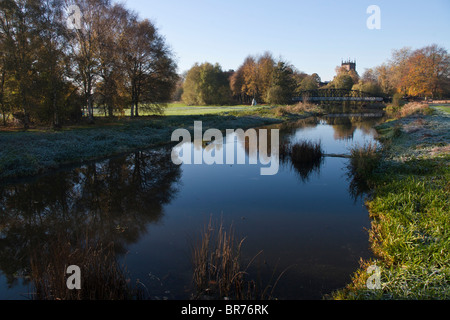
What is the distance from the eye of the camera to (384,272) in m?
4.62

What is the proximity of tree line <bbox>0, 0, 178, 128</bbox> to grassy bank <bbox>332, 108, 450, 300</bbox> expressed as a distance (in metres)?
21.2

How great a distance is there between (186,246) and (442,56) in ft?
233

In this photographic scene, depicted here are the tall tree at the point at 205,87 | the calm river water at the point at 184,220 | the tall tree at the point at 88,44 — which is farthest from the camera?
the tall tree at the point at 205,87

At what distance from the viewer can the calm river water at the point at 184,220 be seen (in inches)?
204

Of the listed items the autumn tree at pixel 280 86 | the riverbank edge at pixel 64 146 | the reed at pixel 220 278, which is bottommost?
the reed at pixel 220 278

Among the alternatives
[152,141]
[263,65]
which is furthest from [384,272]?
[263,65]

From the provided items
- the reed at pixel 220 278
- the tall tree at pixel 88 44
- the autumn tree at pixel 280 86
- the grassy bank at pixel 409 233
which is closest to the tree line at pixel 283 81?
the autumn tree at pixel 280 86

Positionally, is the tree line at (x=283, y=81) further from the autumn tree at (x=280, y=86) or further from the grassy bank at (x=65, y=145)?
the grassy bank at (x=65, y=145)

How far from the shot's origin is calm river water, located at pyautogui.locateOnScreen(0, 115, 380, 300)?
17.0 feet

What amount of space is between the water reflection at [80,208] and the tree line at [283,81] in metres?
40.7

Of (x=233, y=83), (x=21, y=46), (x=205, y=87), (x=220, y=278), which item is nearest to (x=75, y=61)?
(x=21, y=46)

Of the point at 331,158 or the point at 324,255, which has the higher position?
the point at 331,158

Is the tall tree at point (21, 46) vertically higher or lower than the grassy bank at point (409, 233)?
higher
